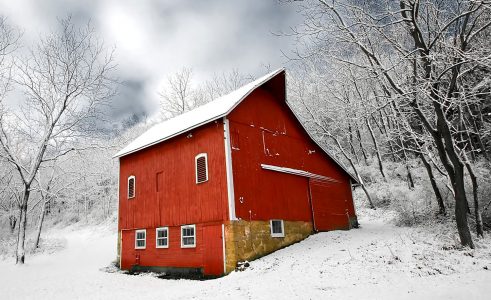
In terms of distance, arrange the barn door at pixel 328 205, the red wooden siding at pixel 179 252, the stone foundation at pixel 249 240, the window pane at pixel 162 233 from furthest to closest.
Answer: the barn door at pixel 328 205 → the window pane at pixel 162 233 → the red wooden siding at pixel 179 252 → the stone foundation at pixel 249 240

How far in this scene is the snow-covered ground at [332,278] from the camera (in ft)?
27.9

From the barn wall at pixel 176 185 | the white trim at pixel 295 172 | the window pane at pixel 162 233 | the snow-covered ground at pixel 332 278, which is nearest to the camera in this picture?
the snow-covered ground at pixel 332 278

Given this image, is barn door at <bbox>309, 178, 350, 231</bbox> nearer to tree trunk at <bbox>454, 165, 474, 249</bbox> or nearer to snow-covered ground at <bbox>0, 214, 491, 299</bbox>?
snow-covered ground at <bbox>0, 214, 491, 299</bbox>

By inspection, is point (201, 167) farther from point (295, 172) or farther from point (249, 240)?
point (295, 172)

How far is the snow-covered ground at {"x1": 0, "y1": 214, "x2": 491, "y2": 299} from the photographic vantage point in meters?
8.50

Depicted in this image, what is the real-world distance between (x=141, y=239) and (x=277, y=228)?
726 centimetres

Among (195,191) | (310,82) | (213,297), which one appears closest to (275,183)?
(195,191)

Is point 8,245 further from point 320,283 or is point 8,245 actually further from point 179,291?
point 320,283

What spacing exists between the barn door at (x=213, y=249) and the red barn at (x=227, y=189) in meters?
0.04

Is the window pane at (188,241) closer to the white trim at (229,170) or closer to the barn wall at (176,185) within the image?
the barn wall at (176,185)

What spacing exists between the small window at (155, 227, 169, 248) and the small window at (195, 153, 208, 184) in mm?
3229

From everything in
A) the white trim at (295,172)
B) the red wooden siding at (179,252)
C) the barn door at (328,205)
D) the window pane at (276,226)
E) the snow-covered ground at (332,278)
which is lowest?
the snow-covered ground at (332,278)

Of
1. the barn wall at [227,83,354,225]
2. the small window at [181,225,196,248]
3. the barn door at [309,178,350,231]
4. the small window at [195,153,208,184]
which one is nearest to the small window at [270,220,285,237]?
the barn wall at [227,83,354,225]

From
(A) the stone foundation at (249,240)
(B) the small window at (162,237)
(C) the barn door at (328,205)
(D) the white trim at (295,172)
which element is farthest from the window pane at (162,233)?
(C) the barn door at (328,205)
